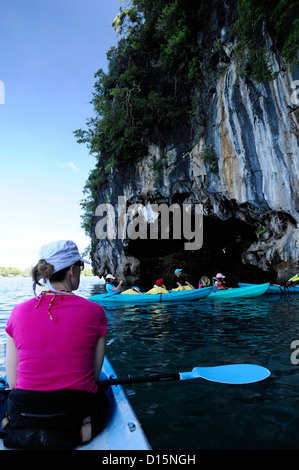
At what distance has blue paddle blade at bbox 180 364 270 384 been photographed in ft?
8.47

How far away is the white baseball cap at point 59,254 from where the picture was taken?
1.80 m

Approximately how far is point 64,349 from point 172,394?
1.82 m

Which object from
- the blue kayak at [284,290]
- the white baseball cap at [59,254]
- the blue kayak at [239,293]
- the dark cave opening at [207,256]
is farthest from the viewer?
the dark cave opening at [207,256]

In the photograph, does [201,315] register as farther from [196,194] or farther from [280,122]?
[196,194]

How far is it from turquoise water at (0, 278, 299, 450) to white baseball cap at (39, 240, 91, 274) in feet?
5.24

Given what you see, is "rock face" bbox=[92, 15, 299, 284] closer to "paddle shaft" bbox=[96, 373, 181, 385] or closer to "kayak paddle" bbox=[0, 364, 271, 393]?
"kayak paddle" bbox=[0, 364, 271, 393]

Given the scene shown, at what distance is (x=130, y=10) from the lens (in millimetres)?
16141

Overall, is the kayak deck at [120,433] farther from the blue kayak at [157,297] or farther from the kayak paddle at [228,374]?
the blue kayak at [157,297]

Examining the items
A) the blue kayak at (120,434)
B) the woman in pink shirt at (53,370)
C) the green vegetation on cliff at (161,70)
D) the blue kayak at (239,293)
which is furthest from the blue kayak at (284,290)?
the woman in pink shirt at (53,370)

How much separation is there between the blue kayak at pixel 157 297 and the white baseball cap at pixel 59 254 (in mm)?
8554

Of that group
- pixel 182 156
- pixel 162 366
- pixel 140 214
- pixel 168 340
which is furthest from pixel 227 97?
pixel 162 366

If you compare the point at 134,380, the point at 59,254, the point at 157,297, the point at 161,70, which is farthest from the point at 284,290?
the point at 161,70

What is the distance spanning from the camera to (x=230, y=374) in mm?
2789

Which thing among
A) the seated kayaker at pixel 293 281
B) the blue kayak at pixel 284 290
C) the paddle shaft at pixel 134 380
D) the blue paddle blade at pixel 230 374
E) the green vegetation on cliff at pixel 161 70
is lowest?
the blue kayak at pixel 284 290
